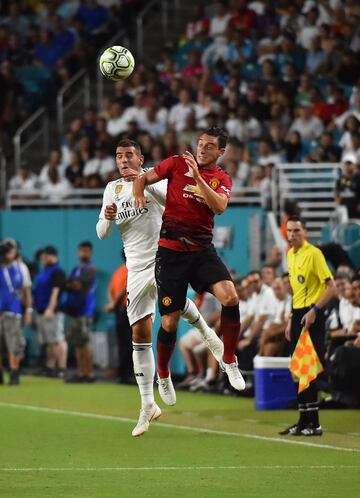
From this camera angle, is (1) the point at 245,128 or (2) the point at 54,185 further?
(2) the point at 54,185

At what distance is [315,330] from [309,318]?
256 mm

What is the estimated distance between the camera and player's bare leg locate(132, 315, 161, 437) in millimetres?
13570

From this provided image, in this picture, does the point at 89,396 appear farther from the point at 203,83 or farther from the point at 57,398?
the point at 203,83

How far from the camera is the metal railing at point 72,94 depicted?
30125mm

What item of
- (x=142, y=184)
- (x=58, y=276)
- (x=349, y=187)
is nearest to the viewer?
(x=142, y=184)

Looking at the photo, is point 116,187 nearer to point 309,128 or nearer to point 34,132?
point 309,128

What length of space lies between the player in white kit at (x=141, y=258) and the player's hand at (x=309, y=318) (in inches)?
56.6

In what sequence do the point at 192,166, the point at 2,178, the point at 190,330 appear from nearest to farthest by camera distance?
the point at 192,166 → the point at 190,330 → the point at 2,178

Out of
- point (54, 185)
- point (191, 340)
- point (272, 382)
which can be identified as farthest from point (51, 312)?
point (272, 382)

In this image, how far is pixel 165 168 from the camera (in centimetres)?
1270

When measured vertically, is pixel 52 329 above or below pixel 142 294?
below

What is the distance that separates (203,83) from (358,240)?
7.13 m

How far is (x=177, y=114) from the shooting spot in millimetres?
26719

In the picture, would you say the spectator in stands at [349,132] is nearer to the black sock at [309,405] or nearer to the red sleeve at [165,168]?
the black sock at [309,405]
